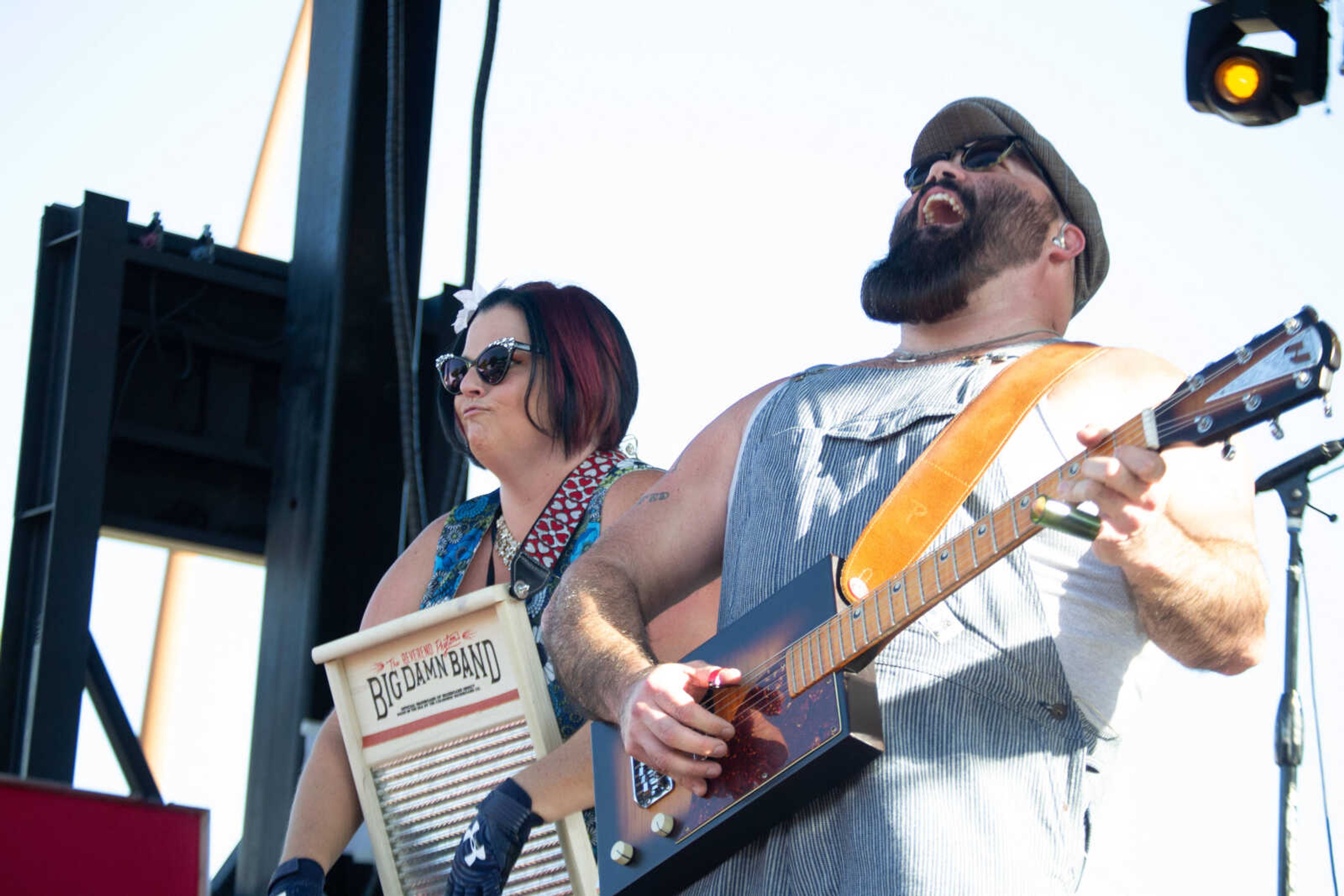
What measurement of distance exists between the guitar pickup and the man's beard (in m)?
1.00

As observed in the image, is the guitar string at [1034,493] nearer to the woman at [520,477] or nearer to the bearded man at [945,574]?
the bearded man at [945,574]

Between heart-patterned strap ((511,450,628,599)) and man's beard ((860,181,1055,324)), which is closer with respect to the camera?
man's beard ((860,181,1055,324))

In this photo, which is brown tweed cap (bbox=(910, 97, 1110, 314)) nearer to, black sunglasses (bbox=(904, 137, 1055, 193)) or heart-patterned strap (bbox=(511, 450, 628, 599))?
black sunglasses (bbox=(904, 137, 1055, 193))

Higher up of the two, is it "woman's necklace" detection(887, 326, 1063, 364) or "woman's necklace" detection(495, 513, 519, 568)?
"woman's necklace" detection(495, 513, 519, 568)

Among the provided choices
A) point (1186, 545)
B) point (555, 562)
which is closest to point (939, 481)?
point (1186, 545)

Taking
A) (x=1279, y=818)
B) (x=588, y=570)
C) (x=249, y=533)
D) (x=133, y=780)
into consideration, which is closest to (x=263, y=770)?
(x=133, y=780)

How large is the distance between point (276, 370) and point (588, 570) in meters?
2.11

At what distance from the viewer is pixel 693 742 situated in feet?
8.28

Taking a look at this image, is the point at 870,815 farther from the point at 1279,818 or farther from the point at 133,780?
the point at 133,780

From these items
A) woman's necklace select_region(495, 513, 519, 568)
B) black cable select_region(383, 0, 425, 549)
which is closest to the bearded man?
woman's necklace select_region(495, 513, 519, 568)

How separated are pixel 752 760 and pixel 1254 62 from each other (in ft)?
9.60

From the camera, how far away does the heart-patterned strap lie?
362 cm

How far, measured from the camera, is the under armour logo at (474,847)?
10.2 feet

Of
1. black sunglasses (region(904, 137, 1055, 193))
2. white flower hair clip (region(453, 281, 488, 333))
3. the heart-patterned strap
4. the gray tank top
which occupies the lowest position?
the gray tank top
